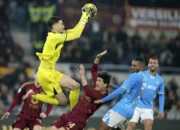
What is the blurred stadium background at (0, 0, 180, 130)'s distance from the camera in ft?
65.5

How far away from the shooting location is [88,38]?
2119cm

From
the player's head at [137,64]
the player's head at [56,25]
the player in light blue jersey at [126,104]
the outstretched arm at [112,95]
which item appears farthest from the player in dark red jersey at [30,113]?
the player's head at [137,64]

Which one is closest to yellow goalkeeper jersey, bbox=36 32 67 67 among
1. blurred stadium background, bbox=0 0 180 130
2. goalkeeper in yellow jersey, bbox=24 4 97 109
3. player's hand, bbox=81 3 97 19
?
goalkeeper in yellow jersey, bbox=24 4 97 109

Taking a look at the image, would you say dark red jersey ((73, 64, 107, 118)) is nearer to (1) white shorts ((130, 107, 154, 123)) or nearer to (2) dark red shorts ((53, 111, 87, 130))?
(2) dark red shorts ((53, 111, 87, 130))

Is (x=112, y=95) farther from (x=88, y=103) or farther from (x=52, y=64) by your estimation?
(x=52, y=64)

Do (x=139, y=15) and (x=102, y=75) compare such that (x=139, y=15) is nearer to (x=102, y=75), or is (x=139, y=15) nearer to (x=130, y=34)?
(x=130, y=34)

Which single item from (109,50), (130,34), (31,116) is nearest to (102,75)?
(31,116)

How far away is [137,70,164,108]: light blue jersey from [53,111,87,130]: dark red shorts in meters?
1.49

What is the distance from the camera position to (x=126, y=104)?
1130 cm

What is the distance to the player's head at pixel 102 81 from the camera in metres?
10.8

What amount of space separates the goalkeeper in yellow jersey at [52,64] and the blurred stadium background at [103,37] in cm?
733

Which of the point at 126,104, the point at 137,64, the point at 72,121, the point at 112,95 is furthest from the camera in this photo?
the point at 137,64

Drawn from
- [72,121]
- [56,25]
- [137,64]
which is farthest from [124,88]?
[56,25]

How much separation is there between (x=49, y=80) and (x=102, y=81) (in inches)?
47.5
